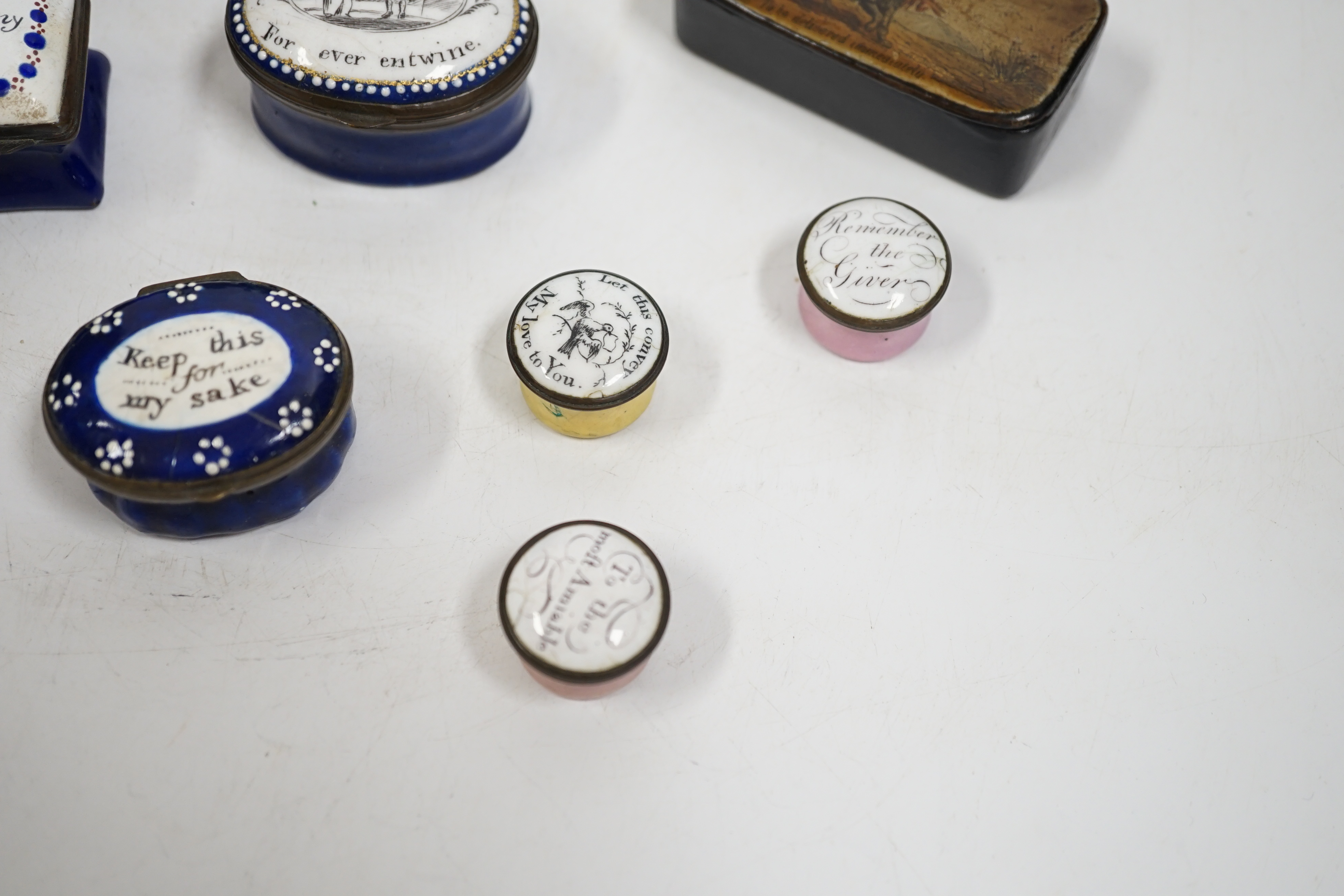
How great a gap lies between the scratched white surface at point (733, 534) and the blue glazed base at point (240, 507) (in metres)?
0.05

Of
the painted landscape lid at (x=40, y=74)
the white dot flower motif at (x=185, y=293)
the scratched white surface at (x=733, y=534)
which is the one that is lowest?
the scratched white surface at (x=733, y=534)

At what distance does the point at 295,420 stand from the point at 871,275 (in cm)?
100

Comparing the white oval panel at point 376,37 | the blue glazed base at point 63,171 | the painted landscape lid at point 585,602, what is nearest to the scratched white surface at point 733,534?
the blue glazed base at point 63,171

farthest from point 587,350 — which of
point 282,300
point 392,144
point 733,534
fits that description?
point 392,144

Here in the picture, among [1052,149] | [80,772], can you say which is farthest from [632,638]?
[1052,149]

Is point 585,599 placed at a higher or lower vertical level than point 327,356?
lower

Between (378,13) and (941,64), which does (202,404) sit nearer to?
(378,13)

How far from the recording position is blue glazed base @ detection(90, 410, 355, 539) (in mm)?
1812

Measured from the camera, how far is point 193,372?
1765 mm

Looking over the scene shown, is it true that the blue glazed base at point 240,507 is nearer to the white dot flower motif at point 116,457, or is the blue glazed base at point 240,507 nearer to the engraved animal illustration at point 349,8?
the white dot flower motif at point 116,457

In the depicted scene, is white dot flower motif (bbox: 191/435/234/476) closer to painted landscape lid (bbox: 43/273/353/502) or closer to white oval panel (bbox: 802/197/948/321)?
painted landscape lid (bbox: 43/273/353/502)

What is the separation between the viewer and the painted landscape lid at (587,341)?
189 centimetres

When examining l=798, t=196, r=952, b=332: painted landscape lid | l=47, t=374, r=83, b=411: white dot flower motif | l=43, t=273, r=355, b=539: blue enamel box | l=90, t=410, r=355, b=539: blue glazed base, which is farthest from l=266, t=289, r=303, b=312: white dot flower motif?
l=798, t=196, r=952, b=332: painted landscape lid

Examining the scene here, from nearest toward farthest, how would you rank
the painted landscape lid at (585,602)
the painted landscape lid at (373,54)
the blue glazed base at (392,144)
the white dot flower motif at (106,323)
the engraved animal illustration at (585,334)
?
the painted landscape lid at (585,602) < the white dot flower motif at (106,323) < the engraved animal illustration at (585,334) < the painted landscape lid at (373,54) < the blue glazed base at (392,144)
